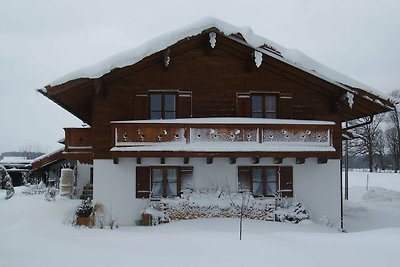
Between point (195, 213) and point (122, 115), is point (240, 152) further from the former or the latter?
point (122, 115)

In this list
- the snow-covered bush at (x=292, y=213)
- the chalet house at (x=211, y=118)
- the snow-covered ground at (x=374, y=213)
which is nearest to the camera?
the chalet house at (x=211, y=118)

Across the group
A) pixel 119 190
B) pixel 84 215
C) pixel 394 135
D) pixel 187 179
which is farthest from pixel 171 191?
pixel 394 135

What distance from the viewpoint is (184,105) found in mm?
17734

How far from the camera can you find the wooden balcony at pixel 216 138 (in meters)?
15.9

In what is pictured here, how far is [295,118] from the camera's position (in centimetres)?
1841

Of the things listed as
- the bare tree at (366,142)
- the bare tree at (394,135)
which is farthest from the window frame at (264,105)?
the bare tree at (394,135)

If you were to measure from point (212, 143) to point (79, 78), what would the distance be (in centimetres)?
570

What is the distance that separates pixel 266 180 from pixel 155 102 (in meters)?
5.71

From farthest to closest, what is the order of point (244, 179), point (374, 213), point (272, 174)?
point (374, 213) → point (272, 174) → point (244, 179)

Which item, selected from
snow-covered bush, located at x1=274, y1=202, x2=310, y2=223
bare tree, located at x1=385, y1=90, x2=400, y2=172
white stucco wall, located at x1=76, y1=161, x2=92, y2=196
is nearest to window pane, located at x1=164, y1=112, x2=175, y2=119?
snow-covered bush, located at x1=274, y1=202, x2=310, y2=223

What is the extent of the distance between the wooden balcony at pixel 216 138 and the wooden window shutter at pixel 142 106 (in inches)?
57.1

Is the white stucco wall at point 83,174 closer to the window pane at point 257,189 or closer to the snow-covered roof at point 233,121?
the snow-covered roof at point 233,121

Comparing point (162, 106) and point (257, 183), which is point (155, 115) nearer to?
point (162, 106)

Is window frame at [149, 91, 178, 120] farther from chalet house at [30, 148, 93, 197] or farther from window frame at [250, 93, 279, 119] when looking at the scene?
chalet house at [30, 148, 93, 197]
